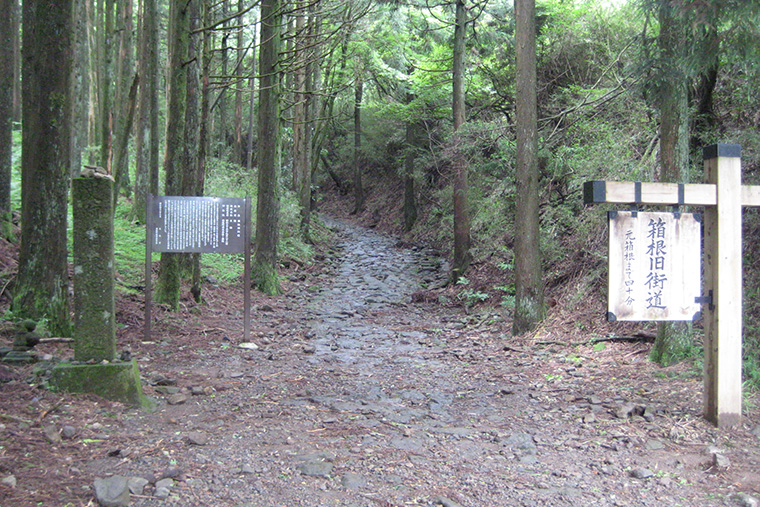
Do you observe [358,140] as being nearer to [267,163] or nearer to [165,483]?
[267,163]

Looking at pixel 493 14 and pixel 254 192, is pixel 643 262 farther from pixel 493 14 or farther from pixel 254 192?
pixel 254 192

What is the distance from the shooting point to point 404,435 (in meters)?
5.09

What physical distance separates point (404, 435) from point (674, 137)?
14.9 feet

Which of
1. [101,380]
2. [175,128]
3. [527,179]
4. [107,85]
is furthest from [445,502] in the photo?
[107,85]

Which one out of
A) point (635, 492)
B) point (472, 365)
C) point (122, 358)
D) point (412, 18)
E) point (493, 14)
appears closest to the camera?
point (635, 492)

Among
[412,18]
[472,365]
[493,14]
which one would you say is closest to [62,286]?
[472,365]

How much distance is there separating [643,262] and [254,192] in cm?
1681

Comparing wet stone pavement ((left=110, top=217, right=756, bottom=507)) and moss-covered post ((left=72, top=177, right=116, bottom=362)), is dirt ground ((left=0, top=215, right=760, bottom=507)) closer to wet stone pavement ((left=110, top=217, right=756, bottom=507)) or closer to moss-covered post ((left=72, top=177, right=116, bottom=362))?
wet stone pavement ((left=110, top=217, right=756, bottom=507))

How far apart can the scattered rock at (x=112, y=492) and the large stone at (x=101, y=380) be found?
5.27ft

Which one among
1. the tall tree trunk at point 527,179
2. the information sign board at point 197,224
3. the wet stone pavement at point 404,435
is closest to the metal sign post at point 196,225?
the information sign board at point 197,224

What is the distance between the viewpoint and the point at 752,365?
615 centimetres

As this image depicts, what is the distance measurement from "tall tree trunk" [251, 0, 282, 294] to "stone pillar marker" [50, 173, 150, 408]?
801 centimetres

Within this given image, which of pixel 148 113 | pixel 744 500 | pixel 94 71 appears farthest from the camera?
pixel 94 71

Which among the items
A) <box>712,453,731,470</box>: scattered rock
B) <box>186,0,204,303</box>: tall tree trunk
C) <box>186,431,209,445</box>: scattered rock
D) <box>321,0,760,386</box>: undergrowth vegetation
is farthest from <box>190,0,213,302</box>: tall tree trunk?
<box>712,453,731,470</box>: scattered rock
